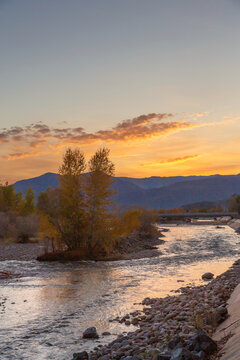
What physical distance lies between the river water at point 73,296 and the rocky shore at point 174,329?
802 millimetres

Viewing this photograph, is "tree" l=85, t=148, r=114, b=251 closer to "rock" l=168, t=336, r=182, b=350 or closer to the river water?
the river water

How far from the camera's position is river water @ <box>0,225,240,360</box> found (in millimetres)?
11688

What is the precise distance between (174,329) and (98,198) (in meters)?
24.7

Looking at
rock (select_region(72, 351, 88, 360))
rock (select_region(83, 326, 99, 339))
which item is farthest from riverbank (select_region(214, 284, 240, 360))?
rock (select_region(83, 326, 99, 339))

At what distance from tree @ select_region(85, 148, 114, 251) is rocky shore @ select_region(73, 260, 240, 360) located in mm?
18319

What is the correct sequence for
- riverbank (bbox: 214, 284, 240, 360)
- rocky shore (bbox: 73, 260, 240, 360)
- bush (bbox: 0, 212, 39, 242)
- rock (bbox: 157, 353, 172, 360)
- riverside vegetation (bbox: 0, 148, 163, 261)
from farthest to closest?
bush (bbox: 0, 212, 39, 242) → riverside vegetation (bbox: 0, 148, 163, 261) → rocky shore (bbox: 73, 260, 240, 360) → rock (bbox: 157, 353, 172, 360) → riverbank (bbox: 214, 284, 240, 360)

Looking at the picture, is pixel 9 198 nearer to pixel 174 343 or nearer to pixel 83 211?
pixel 83 211

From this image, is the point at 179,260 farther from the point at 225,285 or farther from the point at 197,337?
the point at 197,337

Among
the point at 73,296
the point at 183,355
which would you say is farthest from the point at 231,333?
the point at 73,296

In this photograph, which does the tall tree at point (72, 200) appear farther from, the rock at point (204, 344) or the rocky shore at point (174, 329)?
the rock at point (204, 344)

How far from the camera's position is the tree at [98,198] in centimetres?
3591

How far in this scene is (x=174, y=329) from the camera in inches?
466

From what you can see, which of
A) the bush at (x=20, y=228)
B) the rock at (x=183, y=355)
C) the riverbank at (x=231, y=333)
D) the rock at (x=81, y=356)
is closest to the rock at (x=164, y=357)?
the rock at (x=183, y=355)

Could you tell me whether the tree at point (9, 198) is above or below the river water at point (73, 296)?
above
